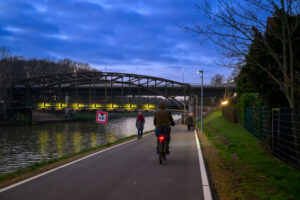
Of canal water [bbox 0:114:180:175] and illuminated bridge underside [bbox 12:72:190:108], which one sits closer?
canal water [bbox 0:114:180:175]

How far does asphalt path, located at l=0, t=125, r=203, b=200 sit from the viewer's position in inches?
234

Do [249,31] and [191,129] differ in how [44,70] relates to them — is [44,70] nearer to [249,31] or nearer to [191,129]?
[191,129]

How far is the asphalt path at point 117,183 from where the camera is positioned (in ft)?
19.5

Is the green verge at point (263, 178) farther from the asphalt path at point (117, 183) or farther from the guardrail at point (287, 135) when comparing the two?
the asphalt path at point (117, 183)

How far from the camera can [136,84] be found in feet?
275

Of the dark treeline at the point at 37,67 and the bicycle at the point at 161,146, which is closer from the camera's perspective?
the bicycle at the point at 161,146

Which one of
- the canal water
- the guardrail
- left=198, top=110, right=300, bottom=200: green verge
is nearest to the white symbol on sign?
the canal water

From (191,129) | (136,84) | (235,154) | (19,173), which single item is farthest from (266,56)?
(136,84)

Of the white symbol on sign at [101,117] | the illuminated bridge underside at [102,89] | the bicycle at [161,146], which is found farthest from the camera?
the illuminated bridge underside at [102,89]

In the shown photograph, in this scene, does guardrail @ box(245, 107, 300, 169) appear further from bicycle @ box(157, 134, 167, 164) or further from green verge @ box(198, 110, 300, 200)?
bicycle @ box(157, 134, 167, 164)

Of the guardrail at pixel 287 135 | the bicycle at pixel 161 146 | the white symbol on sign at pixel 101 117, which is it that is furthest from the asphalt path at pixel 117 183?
the white symbol on sign at pixel 101 117

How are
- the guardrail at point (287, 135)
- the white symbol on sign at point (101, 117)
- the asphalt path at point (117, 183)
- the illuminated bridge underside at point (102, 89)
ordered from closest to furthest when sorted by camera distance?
the asphalt path at point (117, 183) → the guardrail at point (287, 135) → the white symbol on sign at point (101, 117) → the illuminated bridge underside at point (102, 89)

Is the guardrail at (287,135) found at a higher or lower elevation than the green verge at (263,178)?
higher

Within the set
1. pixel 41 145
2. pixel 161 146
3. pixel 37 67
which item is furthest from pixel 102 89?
pixel 161 146
